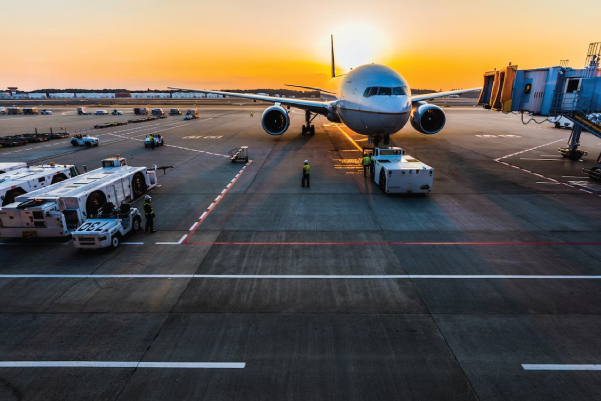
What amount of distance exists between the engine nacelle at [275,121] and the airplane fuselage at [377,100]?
30.7 ft

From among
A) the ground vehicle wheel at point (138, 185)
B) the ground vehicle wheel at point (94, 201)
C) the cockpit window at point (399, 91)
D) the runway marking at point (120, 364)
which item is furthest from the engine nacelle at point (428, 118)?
the runway marking at point (120, 364)

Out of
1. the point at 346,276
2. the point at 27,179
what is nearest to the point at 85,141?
the point at 27,179

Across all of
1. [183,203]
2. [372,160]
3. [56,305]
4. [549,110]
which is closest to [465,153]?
[549,110]

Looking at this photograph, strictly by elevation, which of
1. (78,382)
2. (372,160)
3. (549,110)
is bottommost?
(78,382)

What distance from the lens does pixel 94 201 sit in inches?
613

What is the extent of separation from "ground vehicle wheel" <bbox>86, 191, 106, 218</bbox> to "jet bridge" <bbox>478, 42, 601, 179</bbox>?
3069cm

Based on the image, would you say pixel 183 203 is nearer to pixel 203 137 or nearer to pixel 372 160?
pixel 372 160

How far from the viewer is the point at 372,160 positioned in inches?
918

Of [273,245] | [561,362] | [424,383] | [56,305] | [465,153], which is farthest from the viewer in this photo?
[465,153]

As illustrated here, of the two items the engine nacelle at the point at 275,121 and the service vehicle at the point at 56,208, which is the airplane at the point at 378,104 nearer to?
the engine nacelle at the point at 275,121

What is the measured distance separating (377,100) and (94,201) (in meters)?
19.7

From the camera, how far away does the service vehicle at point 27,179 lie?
1650 centimetres

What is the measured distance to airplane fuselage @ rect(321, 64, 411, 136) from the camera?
79.6 ft

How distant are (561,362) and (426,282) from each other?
390 cm
